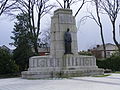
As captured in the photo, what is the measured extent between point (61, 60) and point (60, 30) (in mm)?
2365

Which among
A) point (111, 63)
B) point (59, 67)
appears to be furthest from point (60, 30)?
point (111, 63)

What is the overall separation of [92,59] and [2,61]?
27.4 feet

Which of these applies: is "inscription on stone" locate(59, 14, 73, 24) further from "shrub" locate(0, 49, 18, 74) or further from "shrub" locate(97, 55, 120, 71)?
"shrub" locate(97, 55, 120, 71)

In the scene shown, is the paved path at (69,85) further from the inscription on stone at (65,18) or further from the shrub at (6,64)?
the shrub at (6,64)

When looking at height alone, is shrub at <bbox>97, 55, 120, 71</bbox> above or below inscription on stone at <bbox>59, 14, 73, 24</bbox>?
below

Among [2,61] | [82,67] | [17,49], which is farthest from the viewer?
[17,49]

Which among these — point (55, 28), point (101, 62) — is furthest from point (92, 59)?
point (101, 62)

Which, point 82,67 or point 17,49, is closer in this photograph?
point 82,67

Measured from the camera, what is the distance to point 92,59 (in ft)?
61.3

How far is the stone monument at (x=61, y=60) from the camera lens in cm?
1708

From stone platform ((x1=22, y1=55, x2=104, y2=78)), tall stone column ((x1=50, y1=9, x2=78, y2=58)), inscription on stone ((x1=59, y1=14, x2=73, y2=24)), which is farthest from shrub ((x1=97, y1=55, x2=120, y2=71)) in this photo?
inscription on stone ((x1=59, y1=14, x2=73, y2=24))

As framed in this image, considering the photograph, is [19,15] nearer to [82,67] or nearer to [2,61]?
[2,61]

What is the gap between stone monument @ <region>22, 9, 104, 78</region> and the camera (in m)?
17.1

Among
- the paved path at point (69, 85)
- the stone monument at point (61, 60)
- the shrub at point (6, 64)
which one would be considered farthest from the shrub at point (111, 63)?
the paved path at point (69, 85)
